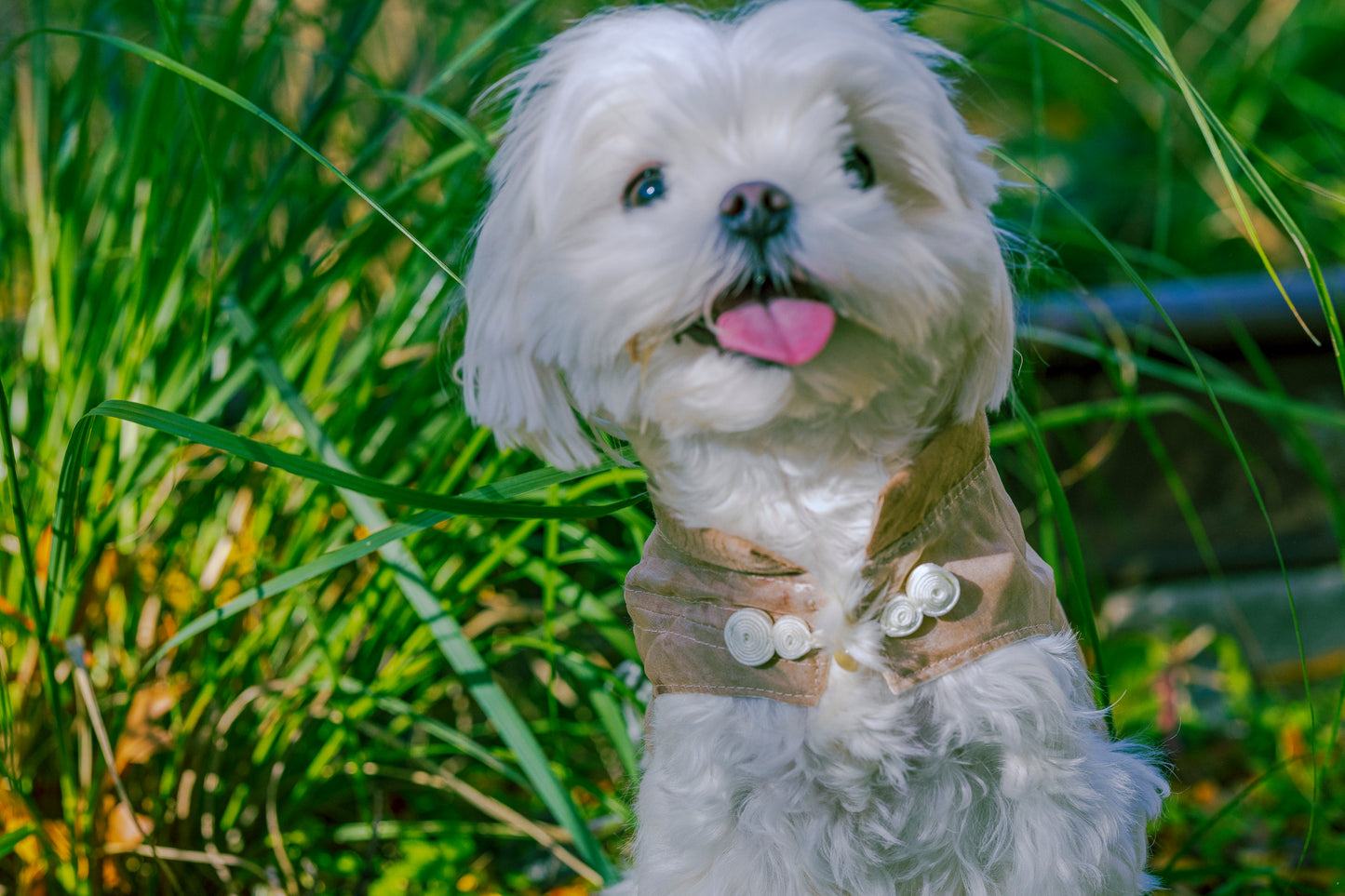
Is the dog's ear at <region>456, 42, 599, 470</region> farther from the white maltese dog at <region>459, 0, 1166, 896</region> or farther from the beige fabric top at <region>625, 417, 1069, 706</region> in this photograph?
the beige fabric top at <region>625, 417, 1069, 706</region>

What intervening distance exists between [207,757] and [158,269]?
2.04 ft

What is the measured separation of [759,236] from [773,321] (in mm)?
60

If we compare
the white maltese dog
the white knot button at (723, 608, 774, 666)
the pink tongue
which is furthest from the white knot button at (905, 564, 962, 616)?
the pink tongue

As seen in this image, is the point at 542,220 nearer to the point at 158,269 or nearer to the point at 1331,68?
the point at 158,269

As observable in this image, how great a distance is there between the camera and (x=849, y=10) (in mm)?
887

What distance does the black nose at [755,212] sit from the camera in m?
0.77

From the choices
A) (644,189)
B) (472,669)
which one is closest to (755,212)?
(644,189)

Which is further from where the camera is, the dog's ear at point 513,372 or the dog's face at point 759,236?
the dog's ear at point 513,372

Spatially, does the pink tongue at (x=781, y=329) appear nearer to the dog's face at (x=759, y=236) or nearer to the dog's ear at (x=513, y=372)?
the dog's face at (x=759, y=236)

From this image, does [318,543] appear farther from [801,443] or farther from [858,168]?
[858,168]

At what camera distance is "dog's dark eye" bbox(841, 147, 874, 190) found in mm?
850

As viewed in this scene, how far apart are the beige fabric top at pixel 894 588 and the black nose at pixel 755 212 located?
227 millimetres

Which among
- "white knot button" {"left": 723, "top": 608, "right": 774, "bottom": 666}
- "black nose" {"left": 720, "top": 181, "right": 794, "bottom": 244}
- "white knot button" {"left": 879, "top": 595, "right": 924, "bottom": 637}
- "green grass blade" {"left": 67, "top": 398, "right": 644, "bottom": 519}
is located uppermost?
"black nose" {"left": 720, "top": 181, "right": 794, "bottom": 244}

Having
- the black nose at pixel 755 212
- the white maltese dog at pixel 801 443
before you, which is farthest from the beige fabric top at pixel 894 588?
the black nose at pixel 755 212
